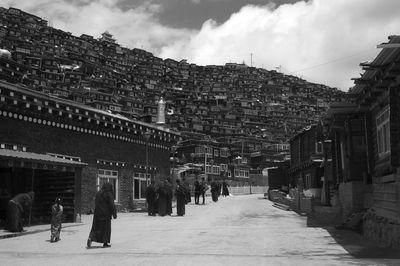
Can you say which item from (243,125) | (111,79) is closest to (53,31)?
A: (111,79)

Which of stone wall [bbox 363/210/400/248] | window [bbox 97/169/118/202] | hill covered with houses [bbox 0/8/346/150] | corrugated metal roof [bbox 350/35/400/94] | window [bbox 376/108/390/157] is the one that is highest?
hill covered with houses [bbox 0/8/346/150]

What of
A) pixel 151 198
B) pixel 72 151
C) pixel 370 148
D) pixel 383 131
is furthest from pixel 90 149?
pixel 383 131

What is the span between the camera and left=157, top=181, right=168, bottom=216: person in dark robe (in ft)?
79.6

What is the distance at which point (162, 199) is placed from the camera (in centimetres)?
2441

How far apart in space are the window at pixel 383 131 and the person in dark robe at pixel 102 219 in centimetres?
807

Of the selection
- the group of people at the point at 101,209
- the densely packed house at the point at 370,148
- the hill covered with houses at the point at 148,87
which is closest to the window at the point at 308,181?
the densely packed house at the point at 370,148

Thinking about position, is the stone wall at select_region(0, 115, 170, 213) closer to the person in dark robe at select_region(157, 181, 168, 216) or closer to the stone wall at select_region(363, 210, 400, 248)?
the person in dark robe at select_region(157, 181, 168, 216)

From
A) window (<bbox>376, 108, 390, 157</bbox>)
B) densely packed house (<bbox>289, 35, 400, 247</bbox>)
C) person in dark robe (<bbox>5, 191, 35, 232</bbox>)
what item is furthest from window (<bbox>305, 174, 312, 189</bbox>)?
person in dark robe (<bbox>5, 191, 35, 232</bbox>)

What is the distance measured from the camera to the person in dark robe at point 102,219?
40.2ft

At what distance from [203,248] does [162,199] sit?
12.7m

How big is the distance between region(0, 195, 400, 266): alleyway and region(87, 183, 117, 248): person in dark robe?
10.4 inches

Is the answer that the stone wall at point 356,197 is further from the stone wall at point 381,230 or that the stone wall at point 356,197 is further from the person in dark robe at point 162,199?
the person in dark robe at point 162,199

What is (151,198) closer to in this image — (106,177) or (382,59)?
(106,177)

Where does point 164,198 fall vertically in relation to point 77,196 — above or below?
below
